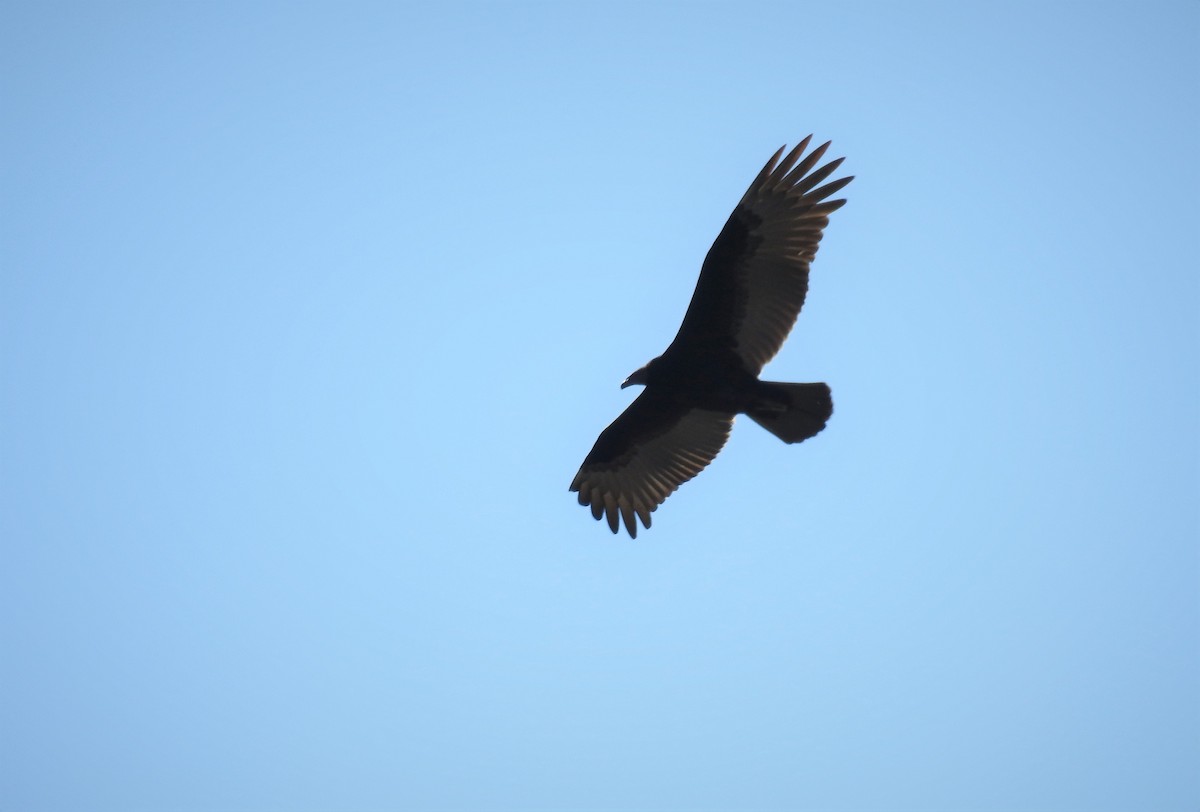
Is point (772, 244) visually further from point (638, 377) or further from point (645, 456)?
point (645, 456)

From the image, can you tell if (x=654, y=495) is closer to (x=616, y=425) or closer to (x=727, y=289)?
(x=616, y=425)

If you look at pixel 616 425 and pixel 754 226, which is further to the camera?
pixel 616 425

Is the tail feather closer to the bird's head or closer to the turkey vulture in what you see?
the turkey vulture

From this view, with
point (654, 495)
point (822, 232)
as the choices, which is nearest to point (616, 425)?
point (654, 495)

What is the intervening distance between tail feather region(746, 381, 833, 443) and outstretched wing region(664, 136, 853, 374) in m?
0.52

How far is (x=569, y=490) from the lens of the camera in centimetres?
1050

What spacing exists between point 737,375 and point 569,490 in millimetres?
2133

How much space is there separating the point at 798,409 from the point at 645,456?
1.76 metres

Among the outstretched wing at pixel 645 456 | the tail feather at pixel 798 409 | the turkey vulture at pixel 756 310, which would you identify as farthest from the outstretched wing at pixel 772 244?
the outstretched wing at pixel 645 456

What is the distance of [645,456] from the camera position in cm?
1027

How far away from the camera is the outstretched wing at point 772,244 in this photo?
29.3 ft

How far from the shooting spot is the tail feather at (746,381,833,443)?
8945 mm

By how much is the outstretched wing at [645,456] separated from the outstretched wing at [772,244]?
3.89 feet

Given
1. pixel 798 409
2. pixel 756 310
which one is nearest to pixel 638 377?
pixel 756 310
